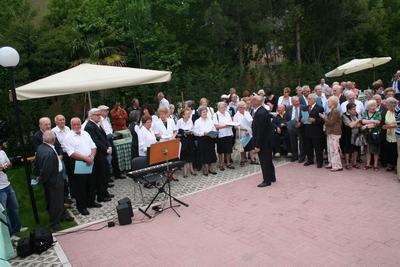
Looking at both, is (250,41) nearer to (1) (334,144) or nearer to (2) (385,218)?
(1) (334,144)

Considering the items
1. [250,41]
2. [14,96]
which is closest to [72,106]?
[14,96]

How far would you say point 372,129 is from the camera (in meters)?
8.89

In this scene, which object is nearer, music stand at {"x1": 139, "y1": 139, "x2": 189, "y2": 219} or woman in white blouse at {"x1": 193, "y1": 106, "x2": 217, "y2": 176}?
music stand at {"x1": 139, "y1": 139, "x2": 189, "y2": 219}

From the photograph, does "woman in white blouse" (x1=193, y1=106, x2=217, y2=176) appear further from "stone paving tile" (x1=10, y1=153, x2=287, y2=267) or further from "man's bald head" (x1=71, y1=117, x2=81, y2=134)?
"man's bald head" (x1=71, y1=117, x2=81, y2=134)

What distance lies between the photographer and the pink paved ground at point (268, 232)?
17.6 feet

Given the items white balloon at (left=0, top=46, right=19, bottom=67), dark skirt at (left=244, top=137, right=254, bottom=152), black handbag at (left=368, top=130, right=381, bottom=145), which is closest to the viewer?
white balloon at (left=0, top=46, right=19, bottom=67)

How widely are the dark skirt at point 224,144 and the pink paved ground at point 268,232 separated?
6.38ft

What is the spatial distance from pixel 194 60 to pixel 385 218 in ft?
69.8

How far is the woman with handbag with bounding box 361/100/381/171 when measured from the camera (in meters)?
8.86

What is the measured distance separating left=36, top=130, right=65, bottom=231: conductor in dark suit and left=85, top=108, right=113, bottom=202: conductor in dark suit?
122 cm

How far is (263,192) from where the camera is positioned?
8.20 meters

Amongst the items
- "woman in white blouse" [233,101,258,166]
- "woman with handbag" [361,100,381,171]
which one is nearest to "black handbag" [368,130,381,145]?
"woman with handbag" [361,100,381,171]

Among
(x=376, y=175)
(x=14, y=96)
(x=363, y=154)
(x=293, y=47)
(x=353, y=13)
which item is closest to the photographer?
(x=14, y=96)

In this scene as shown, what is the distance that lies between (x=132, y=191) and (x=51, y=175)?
2.68m
